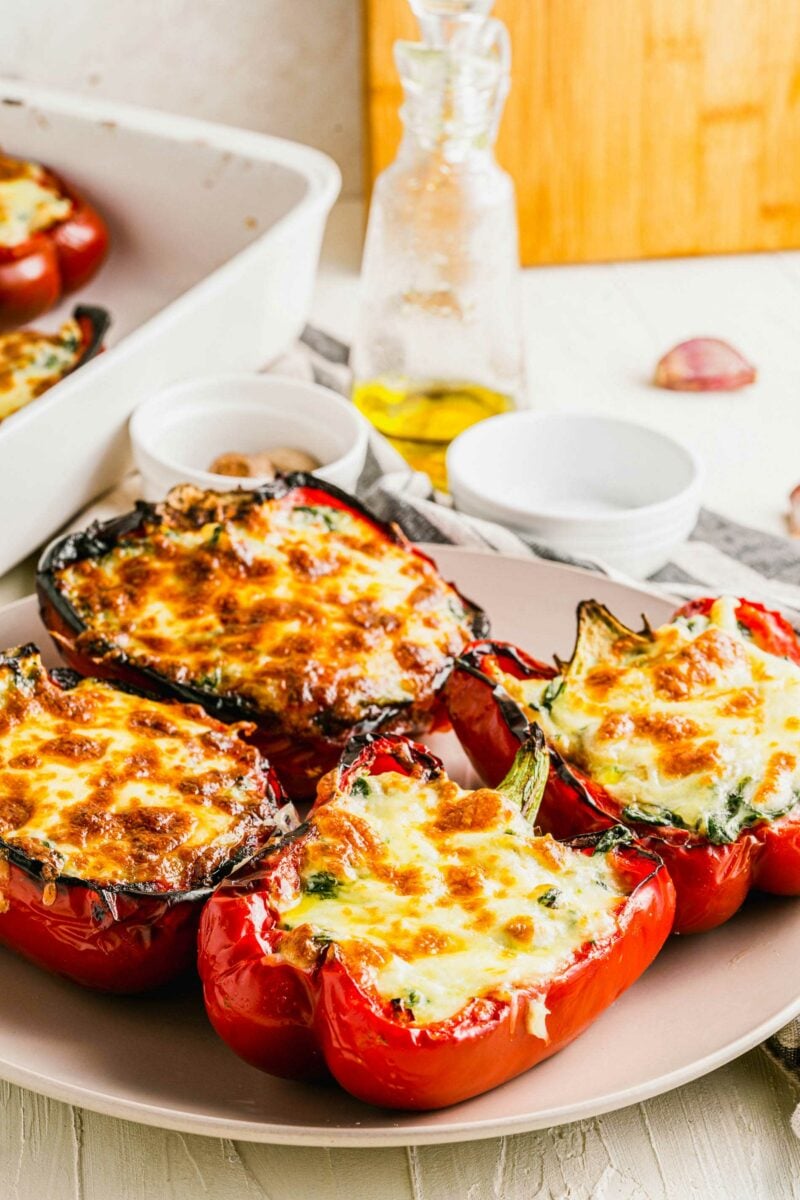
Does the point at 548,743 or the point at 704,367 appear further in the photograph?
the point at 704,367

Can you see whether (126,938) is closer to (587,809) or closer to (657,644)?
(587,809)

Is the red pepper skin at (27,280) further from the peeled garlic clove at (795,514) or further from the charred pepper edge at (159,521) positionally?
the peeled garlic clove at (795,514)

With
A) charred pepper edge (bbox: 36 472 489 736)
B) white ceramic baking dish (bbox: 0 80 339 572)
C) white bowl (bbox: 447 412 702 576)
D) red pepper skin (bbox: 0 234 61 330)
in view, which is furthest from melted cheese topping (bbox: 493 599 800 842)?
red pepper skin (bbox: 0 234 61 330)

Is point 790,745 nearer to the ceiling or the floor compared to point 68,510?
nearer to the ceiling

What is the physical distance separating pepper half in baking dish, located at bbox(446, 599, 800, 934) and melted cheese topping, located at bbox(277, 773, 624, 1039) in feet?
0.41

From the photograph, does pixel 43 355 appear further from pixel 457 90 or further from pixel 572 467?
pixel 572 467

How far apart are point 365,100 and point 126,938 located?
9.83 feet

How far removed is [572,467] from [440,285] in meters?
0.50

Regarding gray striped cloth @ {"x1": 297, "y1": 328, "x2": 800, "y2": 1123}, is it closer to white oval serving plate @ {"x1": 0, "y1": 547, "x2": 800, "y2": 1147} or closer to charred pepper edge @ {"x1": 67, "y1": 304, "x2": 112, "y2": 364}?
charred pepper edge @ {"x1": 67, "y1": 304, "x2": 112, "y2": 364}

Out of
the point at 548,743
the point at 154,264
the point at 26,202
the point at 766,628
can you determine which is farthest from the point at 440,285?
the point at 548,743

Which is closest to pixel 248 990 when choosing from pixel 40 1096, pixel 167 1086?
pixel 167 1086

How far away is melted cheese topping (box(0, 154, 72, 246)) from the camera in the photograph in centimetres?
366

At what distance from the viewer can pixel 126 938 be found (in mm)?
1712

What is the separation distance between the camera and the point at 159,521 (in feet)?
7.89
